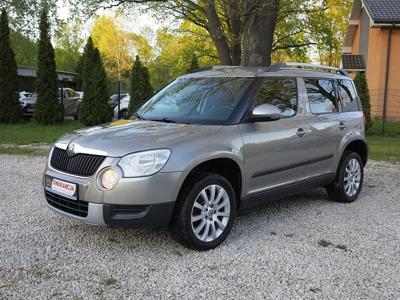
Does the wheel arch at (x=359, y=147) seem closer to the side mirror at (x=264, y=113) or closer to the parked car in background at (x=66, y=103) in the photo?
the side mirror at (x=264, y=113)

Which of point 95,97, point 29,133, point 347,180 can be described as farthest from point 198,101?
point 95,97

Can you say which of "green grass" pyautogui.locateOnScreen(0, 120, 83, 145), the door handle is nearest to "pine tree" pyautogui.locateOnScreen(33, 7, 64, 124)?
"green grass" pyautogui.locateOnScreen(0, 120, 83, 145)

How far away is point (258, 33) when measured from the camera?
1209cm

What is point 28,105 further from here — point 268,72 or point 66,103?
point 268,72

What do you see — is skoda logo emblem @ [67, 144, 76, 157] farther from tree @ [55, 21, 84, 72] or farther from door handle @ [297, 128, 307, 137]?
tree @ [55, 21, 84, 72]

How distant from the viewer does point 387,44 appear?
A: 20.8 metres

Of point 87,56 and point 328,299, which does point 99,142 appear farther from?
point 87,56

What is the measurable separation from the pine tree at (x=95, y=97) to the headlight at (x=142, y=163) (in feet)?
48.0

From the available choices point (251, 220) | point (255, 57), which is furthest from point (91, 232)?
point (255, 57)

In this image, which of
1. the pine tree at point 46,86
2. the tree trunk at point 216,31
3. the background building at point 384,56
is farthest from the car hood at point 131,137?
the background building at point 384,56

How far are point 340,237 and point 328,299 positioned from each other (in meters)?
1.58

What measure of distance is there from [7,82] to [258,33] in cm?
1125

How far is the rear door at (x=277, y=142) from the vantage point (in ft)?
16.4

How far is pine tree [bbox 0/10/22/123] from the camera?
18703 millimetres
